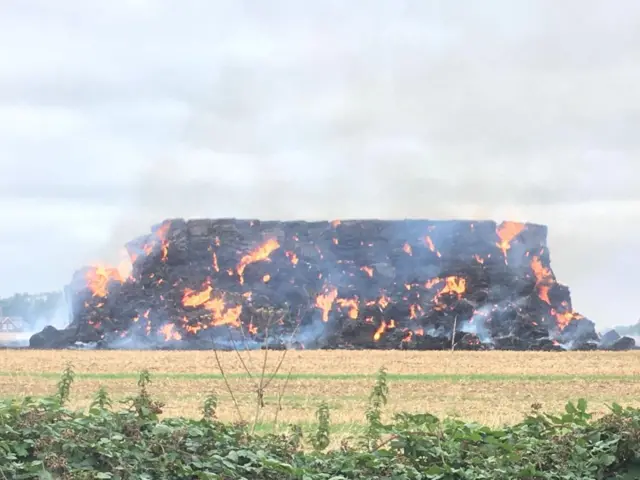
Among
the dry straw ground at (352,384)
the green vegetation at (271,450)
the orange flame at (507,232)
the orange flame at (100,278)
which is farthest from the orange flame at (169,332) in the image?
the green vegetation at (271,450)

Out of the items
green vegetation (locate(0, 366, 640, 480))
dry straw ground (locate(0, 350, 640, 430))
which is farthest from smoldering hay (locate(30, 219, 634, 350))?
green vegetation (locate(0, 366, 640, 480))

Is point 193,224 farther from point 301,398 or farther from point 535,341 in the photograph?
point 301,398

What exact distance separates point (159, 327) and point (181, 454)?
70.2 meters

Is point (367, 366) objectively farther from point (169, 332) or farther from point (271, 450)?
point (271, 450)

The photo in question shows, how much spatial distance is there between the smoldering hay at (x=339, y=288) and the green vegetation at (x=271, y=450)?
64764mm

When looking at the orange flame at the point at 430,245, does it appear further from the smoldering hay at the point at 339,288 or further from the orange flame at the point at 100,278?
the orange flame at the point at 100,278

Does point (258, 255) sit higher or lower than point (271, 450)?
higher

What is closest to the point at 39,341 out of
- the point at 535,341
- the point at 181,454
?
the point at 535,341

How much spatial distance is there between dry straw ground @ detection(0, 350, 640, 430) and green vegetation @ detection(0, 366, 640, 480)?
6.48 metres

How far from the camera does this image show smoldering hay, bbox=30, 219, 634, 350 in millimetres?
77250

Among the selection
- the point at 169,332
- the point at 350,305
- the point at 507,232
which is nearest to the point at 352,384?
the point at 169,332

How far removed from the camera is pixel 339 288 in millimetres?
81750

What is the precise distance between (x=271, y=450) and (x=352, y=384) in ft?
77.6

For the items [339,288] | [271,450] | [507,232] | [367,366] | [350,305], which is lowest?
[271,450]
